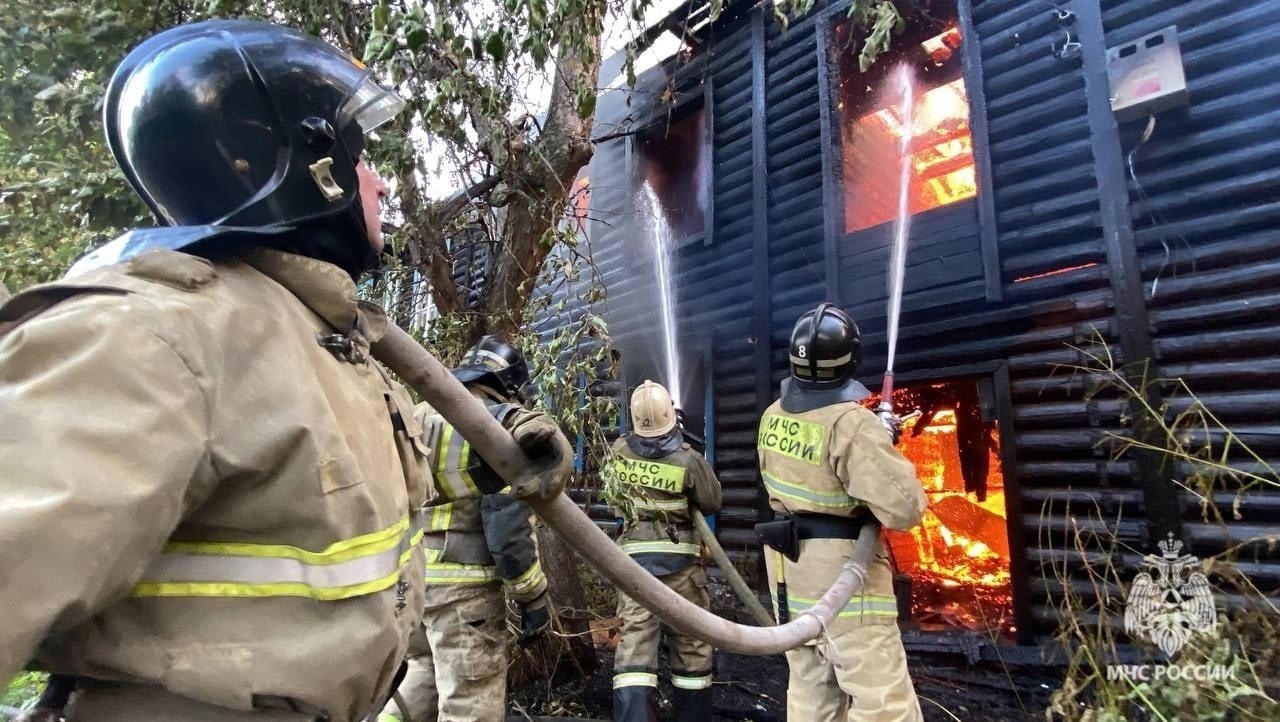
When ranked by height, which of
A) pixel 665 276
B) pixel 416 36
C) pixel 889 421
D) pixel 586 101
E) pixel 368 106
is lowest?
pixel 889 421

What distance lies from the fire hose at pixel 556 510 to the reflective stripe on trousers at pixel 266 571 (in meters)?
0.40

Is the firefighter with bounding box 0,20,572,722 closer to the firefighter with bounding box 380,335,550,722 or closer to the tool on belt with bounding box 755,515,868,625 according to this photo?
the firefighter with bounding box 380,335,550,722

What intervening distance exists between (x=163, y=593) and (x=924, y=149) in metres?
6.41

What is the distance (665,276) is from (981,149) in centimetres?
359

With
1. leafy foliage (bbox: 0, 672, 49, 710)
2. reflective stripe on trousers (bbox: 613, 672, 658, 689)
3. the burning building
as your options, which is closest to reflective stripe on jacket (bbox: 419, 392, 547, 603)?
reflective stripe on trousers (bbox: 613, 672, 658, 689)

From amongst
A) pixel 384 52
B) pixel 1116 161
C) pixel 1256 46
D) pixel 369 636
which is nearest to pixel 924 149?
pixel 1116 161

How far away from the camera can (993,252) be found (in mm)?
4762

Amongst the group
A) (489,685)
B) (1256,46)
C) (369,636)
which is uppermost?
(1256,46)

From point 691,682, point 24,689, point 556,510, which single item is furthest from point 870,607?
point 24,689

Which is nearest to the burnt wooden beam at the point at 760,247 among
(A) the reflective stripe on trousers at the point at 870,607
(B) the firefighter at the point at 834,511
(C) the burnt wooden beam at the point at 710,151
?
(C) the burnt wooden beam at the point at 710,151

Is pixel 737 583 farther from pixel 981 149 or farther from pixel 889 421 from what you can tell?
pixel 981 149

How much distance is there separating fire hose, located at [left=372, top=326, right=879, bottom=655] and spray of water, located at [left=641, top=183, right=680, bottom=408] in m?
5.15

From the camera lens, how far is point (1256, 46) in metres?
3.89

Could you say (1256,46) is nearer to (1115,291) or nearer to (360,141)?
(1115,291)
